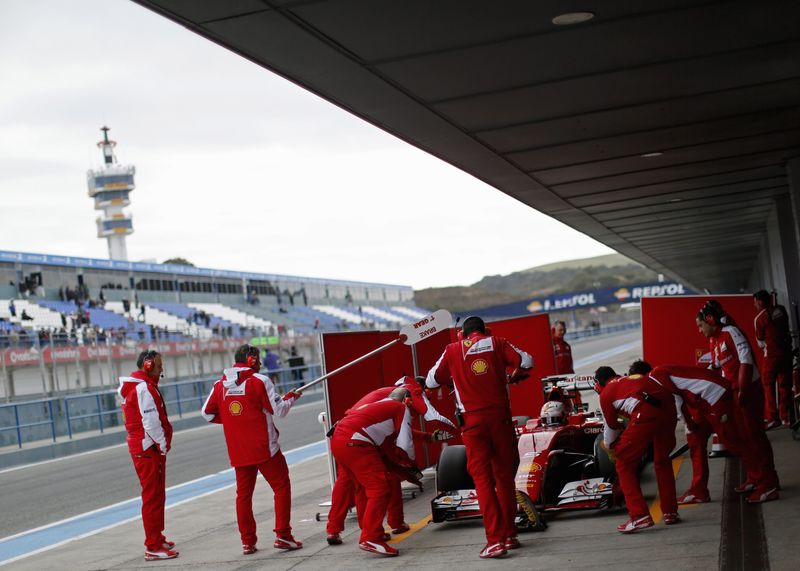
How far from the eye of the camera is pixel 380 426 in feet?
26.9

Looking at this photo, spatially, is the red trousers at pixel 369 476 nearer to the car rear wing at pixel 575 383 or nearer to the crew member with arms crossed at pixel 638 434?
the crew member with arms crossed at pixel 638 434

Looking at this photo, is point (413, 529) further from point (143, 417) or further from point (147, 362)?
point (147, 362)

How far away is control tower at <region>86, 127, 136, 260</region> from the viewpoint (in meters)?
100

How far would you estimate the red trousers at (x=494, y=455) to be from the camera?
7.70 metres

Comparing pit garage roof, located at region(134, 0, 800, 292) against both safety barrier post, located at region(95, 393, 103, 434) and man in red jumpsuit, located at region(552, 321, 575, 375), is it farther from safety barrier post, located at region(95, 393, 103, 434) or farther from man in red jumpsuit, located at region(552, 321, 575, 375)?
safety barrier post, located at region(95, 393, 103, 434)

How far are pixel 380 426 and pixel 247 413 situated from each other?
115cm

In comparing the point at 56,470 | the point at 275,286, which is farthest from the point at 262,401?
the point at 275,286

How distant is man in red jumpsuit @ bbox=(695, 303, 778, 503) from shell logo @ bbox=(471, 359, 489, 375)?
2193mm

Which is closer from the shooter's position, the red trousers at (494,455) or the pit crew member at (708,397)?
the red trousers at (494,455)

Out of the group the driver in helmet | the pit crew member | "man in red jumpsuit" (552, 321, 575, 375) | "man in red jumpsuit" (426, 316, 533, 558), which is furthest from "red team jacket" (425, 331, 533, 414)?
"man in red jumpsuit" (552, 321, 575, 375)

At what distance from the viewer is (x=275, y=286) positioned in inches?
2532

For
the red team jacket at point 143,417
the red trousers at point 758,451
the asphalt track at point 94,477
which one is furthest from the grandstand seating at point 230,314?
the red trousers at point 758,451

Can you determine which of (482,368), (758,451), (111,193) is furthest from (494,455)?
(111,193)

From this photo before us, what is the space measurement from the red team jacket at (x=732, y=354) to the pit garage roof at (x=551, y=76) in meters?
1.90
